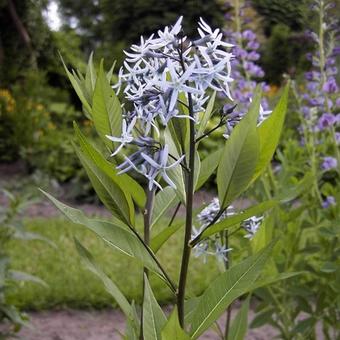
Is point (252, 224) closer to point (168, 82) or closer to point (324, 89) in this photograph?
point (168, 82)

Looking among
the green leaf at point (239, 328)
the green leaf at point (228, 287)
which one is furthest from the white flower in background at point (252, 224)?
the green leaf at point (228, 287)

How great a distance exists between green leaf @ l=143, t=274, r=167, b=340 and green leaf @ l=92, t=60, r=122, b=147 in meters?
0.24

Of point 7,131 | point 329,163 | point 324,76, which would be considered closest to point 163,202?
point 329,163

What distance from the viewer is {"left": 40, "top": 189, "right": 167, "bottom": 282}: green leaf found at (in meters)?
1.08

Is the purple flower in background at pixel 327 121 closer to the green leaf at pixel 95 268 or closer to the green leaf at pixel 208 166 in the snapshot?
the green leaf at pixel 208 166

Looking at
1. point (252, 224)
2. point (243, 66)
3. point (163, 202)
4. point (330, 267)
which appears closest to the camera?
point (163, 202)

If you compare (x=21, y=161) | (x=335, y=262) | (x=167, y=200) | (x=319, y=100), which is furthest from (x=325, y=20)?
(x=21, y=161)

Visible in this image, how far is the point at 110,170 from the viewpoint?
3.53ft

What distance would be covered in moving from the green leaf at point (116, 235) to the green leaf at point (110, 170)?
0.19 ft

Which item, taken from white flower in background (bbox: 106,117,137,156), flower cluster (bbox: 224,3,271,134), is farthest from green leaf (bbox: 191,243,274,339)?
flower cluster (bbox: 224,3,271,134)

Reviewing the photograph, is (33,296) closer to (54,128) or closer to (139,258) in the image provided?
(139,258)

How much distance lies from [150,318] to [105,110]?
1.07 feet

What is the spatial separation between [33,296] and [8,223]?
4.31 feet

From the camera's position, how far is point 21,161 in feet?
26.7
